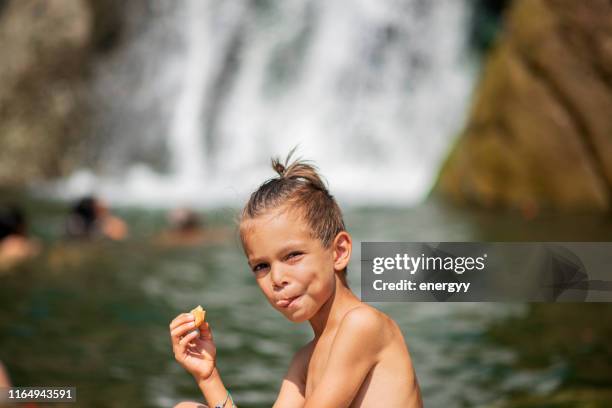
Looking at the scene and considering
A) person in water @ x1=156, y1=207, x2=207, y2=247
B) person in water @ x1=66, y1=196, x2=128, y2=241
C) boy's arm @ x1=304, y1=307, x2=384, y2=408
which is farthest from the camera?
person in water @ x1=156, y1=207, x2=207, y2=247

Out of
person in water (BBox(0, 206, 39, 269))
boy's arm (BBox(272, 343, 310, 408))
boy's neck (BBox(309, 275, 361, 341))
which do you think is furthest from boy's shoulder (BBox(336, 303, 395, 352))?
person in water (BBox(0, 206, 39, 269))

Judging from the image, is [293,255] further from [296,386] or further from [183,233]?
[183,233]

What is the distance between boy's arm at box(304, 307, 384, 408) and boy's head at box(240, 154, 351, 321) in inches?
5.4

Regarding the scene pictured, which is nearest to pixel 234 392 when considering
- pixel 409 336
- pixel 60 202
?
pixel 409 336

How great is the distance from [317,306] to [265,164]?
20.4 m

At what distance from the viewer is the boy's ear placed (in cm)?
238

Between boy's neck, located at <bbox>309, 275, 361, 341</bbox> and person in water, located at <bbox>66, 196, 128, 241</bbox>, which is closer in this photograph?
boy's neck, located at <bbox>309, 275, 361, 341</bbox>

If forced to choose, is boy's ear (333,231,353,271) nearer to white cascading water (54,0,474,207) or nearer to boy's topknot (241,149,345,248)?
boy's topknot (241,149,345,248)

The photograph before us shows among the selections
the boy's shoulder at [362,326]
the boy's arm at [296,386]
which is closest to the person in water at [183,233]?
the boy's arm at [296,386]

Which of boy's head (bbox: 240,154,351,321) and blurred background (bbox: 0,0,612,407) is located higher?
blurred background (bbox: 0,0,612,407)

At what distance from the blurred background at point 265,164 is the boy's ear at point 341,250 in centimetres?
42

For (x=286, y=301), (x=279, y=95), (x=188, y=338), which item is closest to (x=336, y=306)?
(x=286, y=301)

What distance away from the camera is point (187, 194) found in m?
19.7

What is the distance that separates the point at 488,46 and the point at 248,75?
7.25 meters
